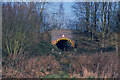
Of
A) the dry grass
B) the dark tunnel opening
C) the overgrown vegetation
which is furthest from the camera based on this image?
the dark tunnel opening

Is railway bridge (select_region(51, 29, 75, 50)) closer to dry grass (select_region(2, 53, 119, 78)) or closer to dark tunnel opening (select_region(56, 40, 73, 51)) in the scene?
→ dark tunnel opening (select_region(56, 40, 73, 51))

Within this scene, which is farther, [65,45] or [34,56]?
[65,45]

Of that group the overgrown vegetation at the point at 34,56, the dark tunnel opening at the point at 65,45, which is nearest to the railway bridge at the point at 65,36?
the dark tunnel opening at the point at 65,45

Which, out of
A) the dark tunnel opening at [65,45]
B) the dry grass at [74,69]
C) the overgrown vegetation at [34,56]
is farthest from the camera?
the dark tunnel opening at [65,45]

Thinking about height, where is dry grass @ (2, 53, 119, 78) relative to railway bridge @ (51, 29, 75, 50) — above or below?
below

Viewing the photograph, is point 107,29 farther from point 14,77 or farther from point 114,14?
point 14,77

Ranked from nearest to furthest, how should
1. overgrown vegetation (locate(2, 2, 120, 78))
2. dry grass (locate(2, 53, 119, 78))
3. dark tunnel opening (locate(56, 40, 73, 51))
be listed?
dry grass (locate(2, 53, 119, 78)), overgrown vegetation (locate(2, 2, 120, 78)), dark tunnel opening (locate(56, 40, 73, 51))

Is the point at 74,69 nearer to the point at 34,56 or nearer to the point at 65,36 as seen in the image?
the point at 34,56

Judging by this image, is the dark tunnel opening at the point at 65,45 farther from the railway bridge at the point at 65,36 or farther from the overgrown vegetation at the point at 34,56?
the overgrown vegetation at the point at 34,56

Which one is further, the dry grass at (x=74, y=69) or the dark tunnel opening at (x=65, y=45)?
the dark tunnel opening at (x=65, y=45)

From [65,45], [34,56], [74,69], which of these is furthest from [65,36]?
[74,69]

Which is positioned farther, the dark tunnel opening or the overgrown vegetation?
the dark tunnel opening

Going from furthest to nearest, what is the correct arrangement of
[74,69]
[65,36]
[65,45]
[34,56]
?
[65,45] → [65,36] → [34,56] → [74,69]

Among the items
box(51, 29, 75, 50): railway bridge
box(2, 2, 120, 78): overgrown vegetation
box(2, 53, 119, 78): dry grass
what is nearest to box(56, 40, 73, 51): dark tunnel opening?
box(51, 29, 75, 50): railway bridge
